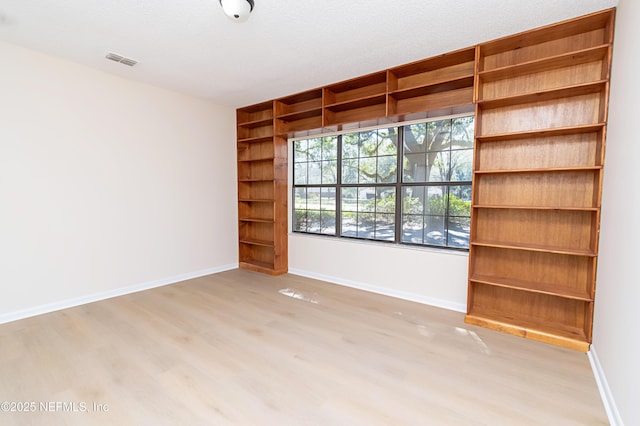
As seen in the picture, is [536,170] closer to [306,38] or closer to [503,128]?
[503,128]

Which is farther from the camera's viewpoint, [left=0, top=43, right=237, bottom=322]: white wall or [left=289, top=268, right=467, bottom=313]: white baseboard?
[left=289, top=268, right=467, bottom=313]: white baseboard

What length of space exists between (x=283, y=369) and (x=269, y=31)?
2577 millimetres

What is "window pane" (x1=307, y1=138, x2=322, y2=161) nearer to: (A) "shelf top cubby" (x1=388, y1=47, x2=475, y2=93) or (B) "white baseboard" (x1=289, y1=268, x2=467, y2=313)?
(A) "shelf top cubby" (x1=388, y1=47, x2=475, y2=93)

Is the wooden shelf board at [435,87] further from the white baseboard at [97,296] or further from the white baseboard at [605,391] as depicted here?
the white baseboard at [97,296]

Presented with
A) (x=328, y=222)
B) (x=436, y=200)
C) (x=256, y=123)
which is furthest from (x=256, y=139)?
(x=436, y=200)

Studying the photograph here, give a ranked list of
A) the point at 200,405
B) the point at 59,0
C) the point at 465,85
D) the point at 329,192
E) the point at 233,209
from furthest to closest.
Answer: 1. the point at 233,209
2. the point at 329,192
3. the point at 465,85
4. the point at 59,0
5. the point at 200,405

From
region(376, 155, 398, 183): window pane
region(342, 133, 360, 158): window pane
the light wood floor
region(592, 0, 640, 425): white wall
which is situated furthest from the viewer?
region(342, 133, 360, 158): window pane

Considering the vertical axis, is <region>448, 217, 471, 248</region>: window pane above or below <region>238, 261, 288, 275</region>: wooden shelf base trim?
above

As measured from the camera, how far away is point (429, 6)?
2.09 metres

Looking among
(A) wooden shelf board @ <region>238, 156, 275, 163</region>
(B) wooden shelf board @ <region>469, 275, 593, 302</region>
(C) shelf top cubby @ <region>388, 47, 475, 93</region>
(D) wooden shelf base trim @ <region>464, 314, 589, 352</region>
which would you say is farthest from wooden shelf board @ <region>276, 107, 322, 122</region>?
Result: (D) wooden shelf base trim @ <region>464, 314, 589, 352</region>

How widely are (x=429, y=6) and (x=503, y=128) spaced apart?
1284 millimetres

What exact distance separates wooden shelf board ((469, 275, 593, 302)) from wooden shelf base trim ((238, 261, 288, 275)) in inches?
102

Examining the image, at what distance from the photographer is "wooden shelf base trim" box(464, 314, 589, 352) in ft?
7.45

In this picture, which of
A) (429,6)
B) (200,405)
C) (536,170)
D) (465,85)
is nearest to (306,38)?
(429,6)
